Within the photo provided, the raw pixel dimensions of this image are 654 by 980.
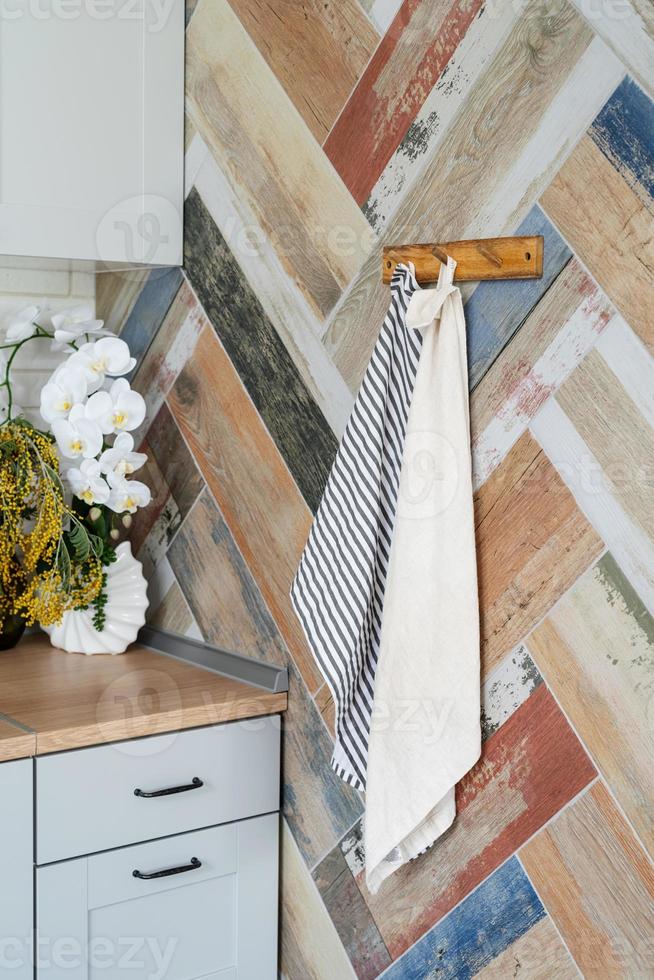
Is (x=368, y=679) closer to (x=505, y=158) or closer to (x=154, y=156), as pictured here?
(x=505, y=158)

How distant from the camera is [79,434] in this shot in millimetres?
1776

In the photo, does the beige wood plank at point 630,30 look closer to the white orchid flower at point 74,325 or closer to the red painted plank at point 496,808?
the red painted plank at point 496,808

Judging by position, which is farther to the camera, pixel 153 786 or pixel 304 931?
pixel 304 931

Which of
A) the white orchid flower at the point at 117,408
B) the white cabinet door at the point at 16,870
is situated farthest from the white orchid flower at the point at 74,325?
the white cabinet door at the point at 16,870

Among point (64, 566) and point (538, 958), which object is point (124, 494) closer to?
point (64, 566)

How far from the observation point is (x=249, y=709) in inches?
65.7

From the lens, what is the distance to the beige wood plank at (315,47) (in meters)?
1.54

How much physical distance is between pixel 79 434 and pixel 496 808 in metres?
0.93

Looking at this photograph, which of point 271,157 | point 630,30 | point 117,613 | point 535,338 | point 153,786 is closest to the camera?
point 630,30

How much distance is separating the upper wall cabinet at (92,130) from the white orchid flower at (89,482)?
0.36 metres

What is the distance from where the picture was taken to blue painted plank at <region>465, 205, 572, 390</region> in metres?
1.27

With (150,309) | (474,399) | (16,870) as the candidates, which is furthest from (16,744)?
(150,309)

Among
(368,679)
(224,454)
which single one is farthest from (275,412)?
(368,679)

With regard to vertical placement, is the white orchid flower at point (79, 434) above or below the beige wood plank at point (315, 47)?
below
